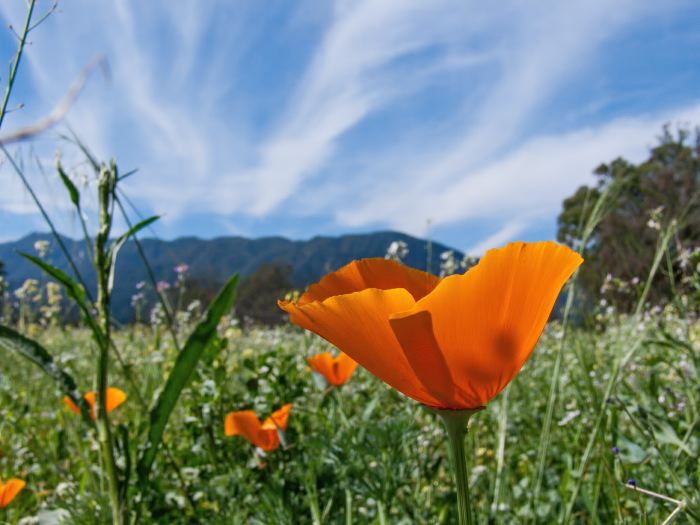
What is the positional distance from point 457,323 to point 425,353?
4 centimetres

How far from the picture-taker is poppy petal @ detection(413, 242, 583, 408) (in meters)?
0.45

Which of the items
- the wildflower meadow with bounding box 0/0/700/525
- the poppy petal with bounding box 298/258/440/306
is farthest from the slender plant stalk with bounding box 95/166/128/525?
the poppy petal with bounding box 298/258/440/306

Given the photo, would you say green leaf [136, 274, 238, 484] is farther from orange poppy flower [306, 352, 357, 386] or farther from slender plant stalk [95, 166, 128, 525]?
orange poppy flower [306, 352, 357, 386]

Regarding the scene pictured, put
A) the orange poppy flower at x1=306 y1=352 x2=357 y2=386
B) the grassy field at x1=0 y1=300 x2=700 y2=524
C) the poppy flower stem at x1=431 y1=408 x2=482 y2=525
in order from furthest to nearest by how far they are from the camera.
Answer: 1. the orange poppy flower at x1=306 y1=352 x2=357 y2=386
2. the grassy field at x1=0 y1=300 x2=700 y2=524
3. the poppy flower stem at x1=431 y1=408 x2=482 y2=525

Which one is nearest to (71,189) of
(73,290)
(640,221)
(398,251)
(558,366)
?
(73,290)

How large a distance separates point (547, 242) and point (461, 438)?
0.18 metres

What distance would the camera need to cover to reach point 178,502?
1339 millimetres

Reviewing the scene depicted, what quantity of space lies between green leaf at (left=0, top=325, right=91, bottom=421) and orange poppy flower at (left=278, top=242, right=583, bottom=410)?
50cm

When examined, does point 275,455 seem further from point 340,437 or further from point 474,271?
point 474,271

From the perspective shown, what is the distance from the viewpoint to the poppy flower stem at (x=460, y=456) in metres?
0.42

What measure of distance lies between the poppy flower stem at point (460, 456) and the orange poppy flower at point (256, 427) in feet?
2.57

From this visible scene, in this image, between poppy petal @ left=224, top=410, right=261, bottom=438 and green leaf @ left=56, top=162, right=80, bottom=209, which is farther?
poppy petal @ left=224, top=410, right=261, bottom=438

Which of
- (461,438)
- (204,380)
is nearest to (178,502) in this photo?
(204,380)

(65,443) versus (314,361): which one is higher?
(314,361)
